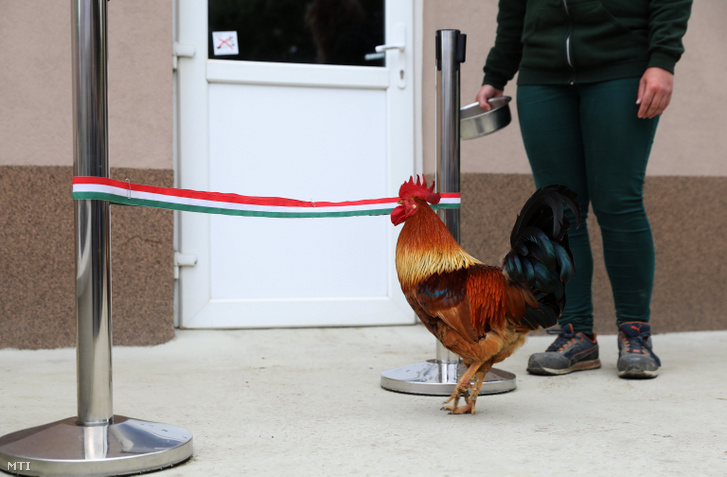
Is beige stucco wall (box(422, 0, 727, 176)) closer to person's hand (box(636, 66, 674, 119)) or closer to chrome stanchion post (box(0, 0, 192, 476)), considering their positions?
person's hand (box(636, 66, 674, 119))

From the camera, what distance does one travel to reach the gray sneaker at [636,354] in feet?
9.72

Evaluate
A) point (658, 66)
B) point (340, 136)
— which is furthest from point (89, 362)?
point (340, 136)

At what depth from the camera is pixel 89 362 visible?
1.85m

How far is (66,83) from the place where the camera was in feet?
11.8

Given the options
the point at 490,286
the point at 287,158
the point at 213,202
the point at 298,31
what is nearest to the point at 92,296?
the point at 213,202

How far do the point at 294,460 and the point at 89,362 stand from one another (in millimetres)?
568

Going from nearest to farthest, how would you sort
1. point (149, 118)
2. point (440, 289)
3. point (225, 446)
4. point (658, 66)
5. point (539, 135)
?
point (225, 446)
point (440, 289)
point (658, 66)
point (539, 135)
point (149, 118)

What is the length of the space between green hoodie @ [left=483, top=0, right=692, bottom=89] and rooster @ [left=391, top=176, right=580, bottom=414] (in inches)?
34.3

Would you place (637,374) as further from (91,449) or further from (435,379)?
(91,449)

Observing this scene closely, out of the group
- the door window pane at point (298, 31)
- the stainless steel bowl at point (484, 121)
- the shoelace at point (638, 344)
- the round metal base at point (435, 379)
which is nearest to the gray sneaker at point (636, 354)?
the shoelace at point (638, 344)

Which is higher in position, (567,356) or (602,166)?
(602,166)

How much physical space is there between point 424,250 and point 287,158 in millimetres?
1857

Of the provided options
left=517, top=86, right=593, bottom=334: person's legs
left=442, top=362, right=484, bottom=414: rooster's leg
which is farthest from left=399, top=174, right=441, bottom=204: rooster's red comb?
left=517, top=86, right=593, bottom=334: person's legs

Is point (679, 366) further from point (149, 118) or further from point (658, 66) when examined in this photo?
point (149, 118)
